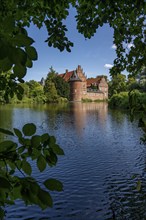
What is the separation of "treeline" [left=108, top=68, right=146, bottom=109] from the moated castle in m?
10.9

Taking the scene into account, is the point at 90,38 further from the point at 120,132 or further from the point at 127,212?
the point at 120,132

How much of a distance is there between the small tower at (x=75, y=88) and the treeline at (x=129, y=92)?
12409mm

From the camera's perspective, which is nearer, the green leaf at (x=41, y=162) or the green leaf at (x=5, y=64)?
the green leaf at (x=5, y=64)

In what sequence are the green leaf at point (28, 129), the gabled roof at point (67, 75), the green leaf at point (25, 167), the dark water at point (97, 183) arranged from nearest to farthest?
the green leaf at point (28, 129)
the green leaf at point (25, 167)
the dark water at point (97, 183)
the gabled roof at point (67, 75)

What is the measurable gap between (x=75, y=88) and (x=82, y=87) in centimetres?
324

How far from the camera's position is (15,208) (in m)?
7.01

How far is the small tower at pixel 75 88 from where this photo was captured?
93500mm

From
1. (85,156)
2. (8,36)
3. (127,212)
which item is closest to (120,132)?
(85,156)

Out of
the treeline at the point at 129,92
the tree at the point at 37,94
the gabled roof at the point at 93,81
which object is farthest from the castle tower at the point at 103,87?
the tree at the point at 37,94

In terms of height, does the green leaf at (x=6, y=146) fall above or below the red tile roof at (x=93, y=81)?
below

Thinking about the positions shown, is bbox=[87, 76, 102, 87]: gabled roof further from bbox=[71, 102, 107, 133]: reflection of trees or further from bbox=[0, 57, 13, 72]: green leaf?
bbox=[0, 57, 13, 72]: green leaf

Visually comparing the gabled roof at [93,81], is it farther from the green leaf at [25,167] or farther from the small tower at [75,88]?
the green leaf at [25,167]

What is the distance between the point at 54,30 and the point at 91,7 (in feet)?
2.02

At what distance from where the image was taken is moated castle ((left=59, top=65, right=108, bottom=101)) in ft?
308
